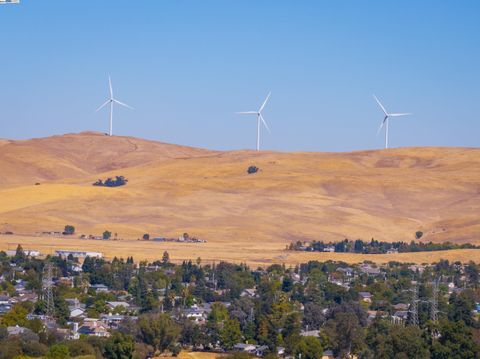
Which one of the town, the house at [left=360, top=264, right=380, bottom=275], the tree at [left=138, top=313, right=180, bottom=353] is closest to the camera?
the town

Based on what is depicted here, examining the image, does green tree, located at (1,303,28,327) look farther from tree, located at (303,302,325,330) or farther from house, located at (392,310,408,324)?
house, located at (392,310,408,324)

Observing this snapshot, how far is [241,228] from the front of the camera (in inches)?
5891

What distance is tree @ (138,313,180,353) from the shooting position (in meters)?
65.8

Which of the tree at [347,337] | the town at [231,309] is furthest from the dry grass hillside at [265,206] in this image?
the tree at [347,337]

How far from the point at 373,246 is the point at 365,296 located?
48.2 meters

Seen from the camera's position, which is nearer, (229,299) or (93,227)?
(229,299)

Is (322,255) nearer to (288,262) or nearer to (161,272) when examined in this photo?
(288,262)

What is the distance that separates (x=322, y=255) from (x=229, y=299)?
129ft

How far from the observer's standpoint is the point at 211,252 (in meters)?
126

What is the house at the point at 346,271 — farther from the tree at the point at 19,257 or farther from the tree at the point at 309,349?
the tree at the point at 309,349

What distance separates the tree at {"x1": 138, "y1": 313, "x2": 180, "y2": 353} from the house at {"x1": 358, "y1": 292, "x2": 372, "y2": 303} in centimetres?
2601

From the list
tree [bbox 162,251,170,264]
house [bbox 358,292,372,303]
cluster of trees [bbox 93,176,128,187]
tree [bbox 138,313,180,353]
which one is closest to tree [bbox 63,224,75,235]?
tree [bbox 162,251,170,264]

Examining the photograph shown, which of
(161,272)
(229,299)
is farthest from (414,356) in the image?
(161,272)

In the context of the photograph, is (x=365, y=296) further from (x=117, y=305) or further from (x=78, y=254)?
(x=78, y=254)
